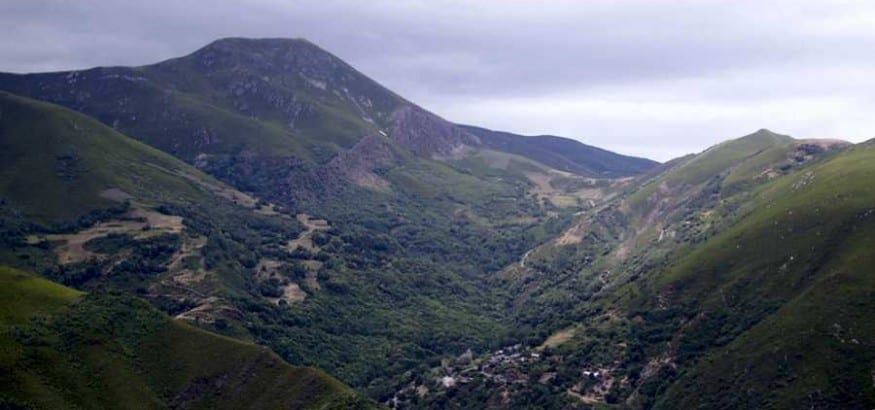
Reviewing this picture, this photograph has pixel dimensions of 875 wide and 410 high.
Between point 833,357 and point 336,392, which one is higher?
point 833,357

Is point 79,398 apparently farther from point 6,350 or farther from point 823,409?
point 823,409

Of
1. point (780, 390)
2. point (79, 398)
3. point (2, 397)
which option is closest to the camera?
point (2, 397)

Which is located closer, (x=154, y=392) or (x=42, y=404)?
(x=42, y=404)

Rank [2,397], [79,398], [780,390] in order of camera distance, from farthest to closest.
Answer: [780,390]
[79,398]
[2,397]

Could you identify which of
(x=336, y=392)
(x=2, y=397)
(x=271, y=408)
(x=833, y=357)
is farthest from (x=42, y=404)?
(x=833, y=357)

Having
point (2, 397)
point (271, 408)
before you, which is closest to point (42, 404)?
point (2, 397)

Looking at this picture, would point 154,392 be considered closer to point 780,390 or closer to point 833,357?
point 780,390

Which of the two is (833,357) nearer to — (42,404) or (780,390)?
(780,390)

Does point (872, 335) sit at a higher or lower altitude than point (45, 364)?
higher

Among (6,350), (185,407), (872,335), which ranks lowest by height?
(185,407)

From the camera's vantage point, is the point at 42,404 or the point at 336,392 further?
the point at 336,392
